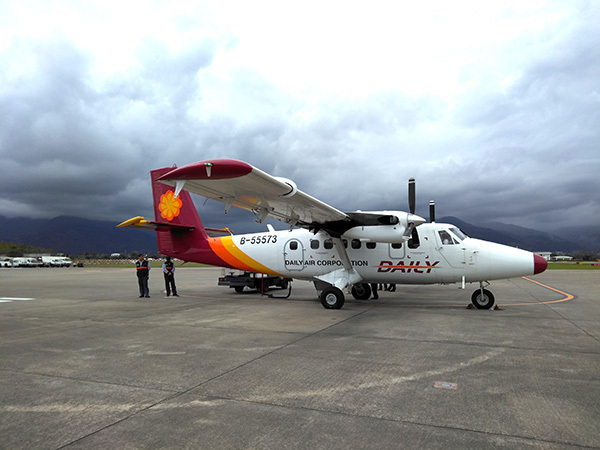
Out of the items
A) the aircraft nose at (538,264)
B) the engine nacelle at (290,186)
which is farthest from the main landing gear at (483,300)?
the engine nacelle at (290,186)

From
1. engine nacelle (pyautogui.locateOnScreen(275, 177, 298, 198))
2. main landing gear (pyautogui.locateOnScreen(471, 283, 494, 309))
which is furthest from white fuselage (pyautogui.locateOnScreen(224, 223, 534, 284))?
engine nacelle (pyautogui.locateOnScreen(275, 177, 298, 198))

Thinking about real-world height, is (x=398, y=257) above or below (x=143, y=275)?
above

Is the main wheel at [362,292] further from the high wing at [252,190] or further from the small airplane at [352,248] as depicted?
the high wing at [252,190]

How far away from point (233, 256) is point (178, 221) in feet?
9.11

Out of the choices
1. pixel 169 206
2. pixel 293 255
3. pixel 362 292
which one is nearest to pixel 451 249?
pixel 362 292

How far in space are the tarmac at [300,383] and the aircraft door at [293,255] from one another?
4.69 meters

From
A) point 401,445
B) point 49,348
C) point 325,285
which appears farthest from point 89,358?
point 325,285

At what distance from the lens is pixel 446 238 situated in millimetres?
12766

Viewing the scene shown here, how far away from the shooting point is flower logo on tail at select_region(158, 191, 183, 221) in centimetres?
1627

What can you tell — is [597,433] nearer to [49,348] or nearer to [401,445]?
[401,445]

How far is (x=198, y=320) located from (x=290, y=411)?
6.53 metres

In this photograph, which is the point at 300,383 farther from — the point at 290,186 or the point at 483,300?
the point at 483,300

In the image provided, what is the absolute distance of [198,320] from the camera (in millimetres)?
10047

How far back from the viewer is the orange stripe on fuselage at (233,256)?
1543 cm
